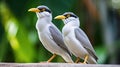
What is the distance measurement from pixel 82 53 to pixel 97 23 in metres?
3.99

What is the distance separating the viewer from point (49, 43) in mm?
2715

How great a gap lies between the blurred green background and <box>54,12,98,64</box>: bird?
1.85 metres

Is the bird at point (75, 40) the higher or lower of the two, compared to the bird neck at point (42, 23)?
lower

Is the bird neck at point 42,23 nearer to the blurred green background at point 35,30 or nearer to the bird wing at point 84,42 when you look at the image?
the bird wing at point 84,42


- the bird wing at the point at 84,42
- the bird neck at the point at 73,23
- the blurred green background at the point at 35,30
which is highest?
the bird neck at the point at 73,23

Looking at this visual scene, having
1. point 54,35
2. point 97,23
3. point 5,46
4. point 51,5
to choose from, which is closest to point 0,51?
point 5,46

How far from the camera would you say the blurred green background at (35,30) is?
5.32m

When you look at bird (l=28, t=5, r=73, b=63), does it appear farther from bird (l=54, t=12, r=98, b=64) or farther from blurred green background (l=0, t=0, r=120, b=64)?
blurred green background (l=0, t=0, r=120, b=64)

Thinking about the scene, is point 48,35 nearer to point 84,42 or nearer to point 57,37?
point 57,37

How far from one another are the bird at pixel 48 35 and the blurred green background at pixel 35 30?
1.79 metres

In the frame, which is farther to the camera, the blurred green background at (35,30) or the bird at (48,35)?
the blurred green background at (35,30)

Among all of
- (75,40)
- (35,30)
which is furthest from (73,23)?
(35,30)

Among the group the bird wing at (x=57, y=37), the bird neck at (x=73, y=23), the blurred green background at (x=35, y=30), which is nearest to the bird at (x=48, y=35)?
the bird wing at (x=57, y=37)

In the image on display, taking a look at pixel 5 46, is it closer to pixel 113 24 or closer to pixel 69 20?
pixel 113 24
